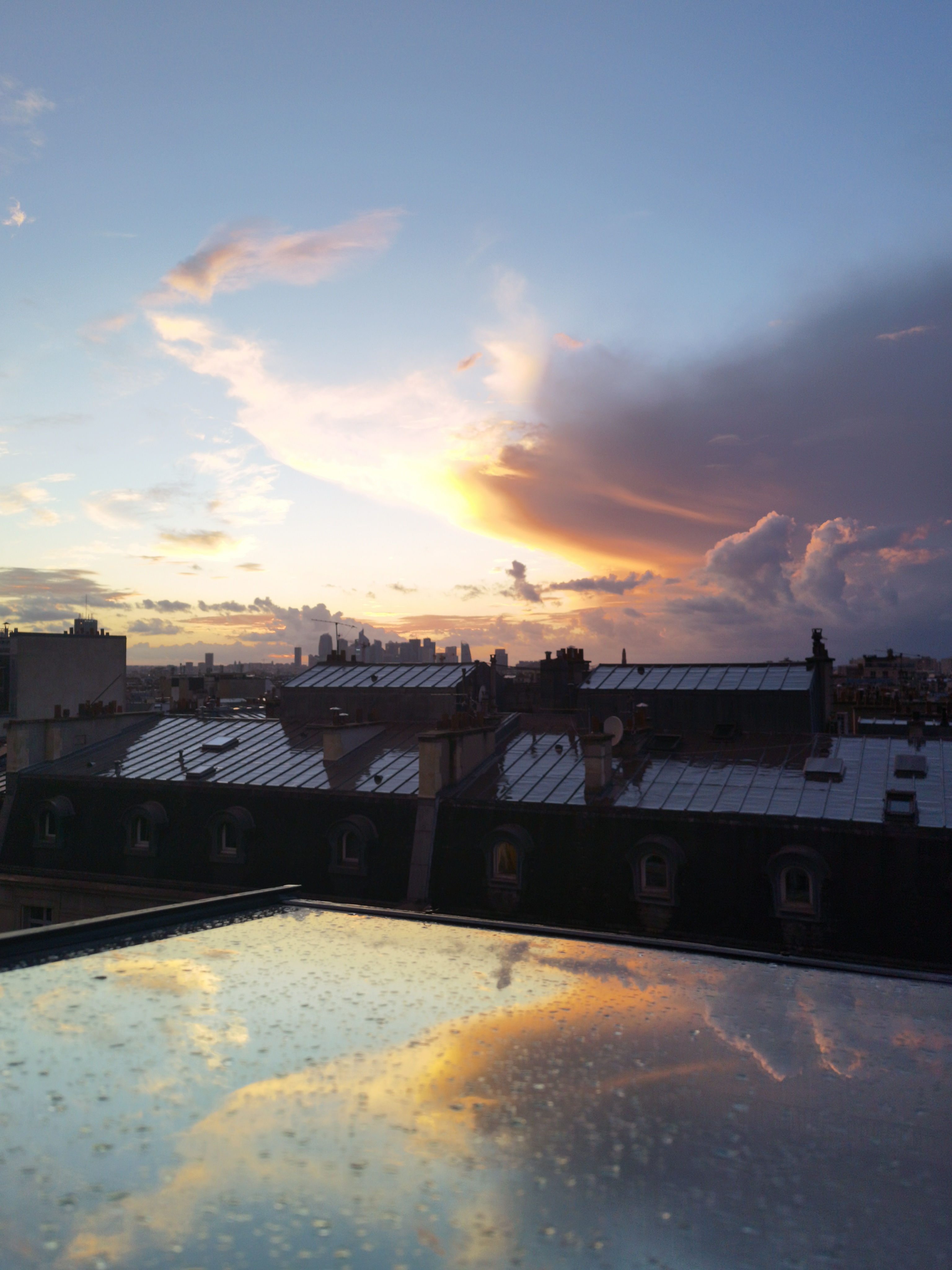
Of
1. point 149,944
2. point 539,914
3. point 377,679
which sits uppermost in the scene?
point 377,679

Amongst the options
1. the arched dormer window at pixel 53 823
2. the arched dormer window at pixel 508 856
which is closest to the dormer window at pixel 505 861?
the arched dormer window at pixel 508 856

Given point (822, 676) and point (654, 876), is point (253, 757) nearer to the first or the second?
point (654, 876)

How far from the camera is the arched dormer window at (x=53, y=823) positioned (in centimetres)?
2895

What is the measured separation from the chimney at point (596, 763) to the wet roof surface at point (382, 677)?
13.4 m

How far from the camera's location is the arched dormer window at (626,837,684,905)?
20484mm

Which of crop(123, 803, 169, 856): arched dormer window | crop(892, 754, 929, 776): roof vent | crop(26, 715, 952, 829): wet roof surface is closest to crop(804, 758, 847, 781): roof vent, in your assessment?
crop(26, 715, 952, 829): wet roof surface

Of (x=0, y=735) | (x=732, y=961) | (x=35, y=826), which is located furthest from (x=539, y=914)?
(x=0, y=735)

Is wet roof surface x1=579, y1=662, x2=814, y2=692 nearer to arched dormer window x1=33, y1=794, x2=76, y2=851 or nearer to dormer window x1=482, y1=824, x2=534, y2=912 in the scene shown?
dormer window x1=482, y1=824, x2=534, y2=912

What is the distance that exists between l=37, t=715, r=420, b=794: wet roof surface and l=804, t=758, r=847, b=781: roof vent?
1173 centimetres

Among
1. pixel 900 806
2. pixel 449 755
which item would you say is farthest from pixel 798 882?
pixel 449 755

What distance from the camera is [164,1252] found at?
199 inches

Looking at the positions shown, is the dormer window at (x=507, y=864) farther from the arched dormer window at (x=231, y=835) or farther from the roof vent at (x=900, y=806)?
the roof vent at (x=900, y=806)

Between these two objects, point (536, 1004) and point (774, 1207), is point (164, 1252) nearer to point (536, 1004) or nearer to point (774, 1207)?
point (774, 1207)

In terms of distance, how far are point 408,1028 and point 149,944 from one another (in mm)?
5100
